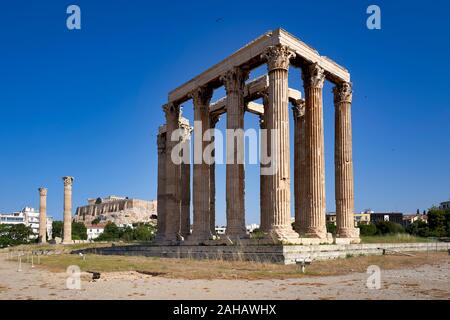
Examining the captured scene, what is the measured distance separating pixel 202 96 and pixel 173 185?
370 inches

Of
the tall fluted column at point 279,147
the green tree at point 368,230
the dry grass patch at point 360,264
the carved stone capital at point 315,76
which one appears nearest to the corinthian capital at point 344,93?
the carved stone capital at point 315,76

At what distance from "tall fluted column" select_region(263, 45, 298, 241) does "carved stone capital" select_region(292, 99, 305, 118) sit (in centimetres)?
1042

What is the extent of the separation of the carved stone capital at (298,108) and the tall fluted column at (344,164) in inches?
159

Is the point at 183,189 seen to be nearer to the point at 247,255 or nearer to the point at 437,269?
the point at 247,255

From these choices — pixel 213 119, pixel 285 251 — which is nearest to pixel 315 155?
pixel 285 251

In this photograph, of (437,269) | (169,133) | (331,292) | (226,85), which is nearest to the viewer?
(331,292)

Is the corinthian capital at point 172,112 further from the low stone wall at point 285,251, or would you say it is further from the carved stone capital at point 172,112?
the low stone wall at point 285,251

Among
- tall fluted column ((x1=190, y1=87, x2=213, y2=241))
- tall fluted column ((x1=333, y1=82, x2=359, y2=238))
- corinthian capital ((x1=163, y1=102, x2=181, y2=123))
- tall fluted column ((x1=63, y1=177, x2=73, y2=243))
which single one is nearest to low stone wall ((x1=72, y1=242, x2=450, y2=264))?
tall fluted column ((x1=190, y1=87, x2=213, y2=241))

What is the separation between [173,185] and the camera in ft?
142

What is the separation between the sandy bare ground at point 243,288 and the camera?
41.3 ft

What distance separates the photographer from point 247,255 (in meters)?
26.6

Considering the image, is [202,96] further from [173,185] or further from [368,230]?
[368,230]
